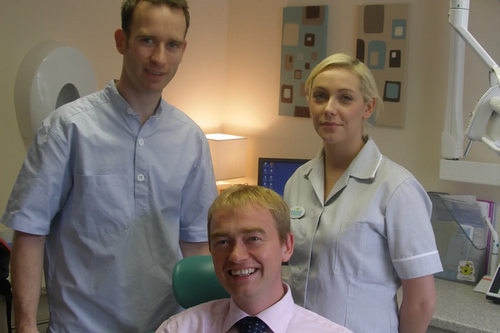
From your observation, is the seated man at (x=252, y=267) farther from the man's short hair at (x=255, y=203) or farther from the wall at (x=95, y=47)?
the wall at (x=95, y=47)

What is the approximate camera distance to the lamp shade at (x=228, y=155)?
2.85 meters

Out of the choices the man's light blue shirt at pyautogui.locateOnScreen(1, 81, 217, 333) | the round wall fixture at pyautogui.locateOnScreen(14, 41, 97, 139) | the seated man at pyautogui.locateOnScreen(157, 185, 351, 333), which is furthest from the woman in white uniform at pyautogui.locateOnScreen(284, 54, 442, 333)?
the round wall fixture at pyautogui.locateOnScreen(14, 41, 97, 139)

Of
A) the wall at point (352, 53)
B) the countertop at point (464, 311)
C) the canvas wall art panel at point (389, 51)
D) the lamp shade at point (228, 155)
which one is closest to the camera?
the countertop at point (464, 311)

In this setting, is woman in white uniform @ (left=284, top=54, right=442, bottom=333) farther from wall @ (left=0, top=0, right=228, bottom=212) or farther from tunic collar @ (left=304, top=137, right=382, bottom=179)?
wall @ (left=0, top=0, right=228, bottom=212)

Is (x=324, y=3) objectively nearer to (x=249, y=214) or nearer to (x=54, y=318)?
(x=249, y=214)

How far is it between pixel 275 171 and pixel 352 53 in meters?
0.70

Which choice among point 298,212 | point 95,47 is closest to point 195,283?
point 298,212

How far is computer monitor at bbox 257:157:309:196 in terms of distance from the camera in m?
2.70

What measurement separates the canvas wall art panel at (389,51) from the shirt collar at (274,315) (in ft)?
4.92

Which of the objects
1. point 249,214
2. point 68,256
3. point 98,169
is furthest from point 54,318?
point 249,214

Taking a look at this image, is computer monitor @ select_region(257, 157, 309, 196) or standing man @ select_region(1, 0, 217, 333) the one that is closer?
standing man @ select_region(1, 0, 217, 333)

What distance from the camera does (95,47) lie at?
2.36 meters

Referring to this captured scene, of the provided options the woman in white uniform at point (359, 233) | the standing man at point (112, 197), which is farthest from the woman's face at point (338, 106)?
the standing man at point (112, 197)

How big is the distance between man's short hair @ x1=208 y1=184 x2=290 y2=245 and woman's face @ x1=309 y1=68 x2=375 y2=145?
23 centimetres
